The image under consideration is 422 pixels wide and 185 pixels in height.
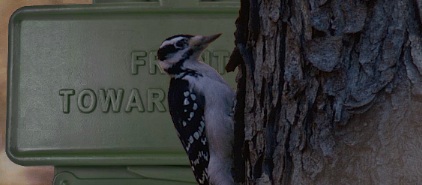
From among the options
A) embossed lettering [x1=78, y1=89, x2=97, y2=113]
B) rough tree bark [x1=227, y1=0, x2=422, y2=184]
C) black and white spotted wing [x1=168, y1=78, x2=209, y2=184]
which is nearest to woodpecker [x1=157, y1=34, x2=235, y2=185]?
black and white spotted wing [x1=168, y1=78, x2=209, y2=184]

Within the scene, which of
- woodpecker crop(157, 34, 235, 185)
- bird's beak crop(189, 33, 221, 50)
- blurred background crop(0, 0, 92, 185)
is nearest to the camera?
woodpecker crop(157, 34, 235, 185)

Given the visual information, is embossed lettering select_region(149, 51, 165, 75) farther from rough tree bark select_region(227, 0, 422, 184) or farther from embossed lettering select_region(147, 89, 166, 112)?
rough tree bark select_region(227, 0, 422, 184)

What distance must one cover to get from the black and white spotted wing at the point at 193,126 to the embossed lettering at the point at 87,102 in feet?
3.17

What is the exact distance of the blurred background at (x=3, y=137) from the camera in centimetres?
354

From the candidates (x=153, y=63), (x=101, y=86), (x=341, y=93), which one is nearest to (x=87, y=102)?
(x=101, y=86)

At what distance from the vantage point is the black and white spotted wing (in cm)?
227

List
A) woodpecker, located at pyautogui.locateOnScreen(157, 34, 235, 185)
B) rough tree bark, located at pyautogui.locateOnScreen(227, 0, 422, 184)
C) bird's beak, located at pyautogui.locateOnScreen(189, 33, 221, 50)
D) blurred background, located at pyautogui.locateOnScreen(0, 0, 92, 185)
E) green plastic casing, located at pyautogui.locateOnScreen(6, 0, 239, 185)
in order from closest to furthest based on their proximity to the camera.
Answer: rough tree bark, located at pyautogui.locateOnScreen(227, 0, 422, 184) < woodpecker, located at pyautogui.locateOnScreen(157, 34, 235, 185) < bird's beak, located at pyautogui.locateOnScreen(189, 33, 221, 50) < green plastic casing, located at pyautogui.locateOnScreen(6, 0, 239, 185) < blurred background, located at pyautogui.locateOnScreen(0, 0, 92, 185)

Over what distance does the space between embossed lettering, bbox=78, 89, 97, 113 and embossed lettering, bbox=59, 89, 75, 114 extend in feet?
0.14

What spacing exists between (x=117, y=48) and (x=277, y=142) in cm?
184

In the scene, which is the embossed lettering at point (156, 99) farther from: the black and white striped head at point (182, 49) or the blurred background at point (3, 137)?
the black and white striped head at point (182, 49)

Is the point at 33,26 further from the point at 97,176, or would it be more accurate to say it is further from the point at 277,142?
the point at 277,142

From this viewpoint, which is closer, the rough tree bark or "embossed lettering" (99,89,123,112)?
the rough tree bark

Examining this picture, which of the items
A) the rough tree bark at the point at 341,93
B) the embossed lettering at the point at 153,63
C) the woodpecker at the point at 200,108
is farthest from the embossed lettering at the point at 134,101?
the rough tree bark at the point at 341,93

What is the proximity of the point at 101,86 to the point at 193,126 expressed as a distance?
105 cm
